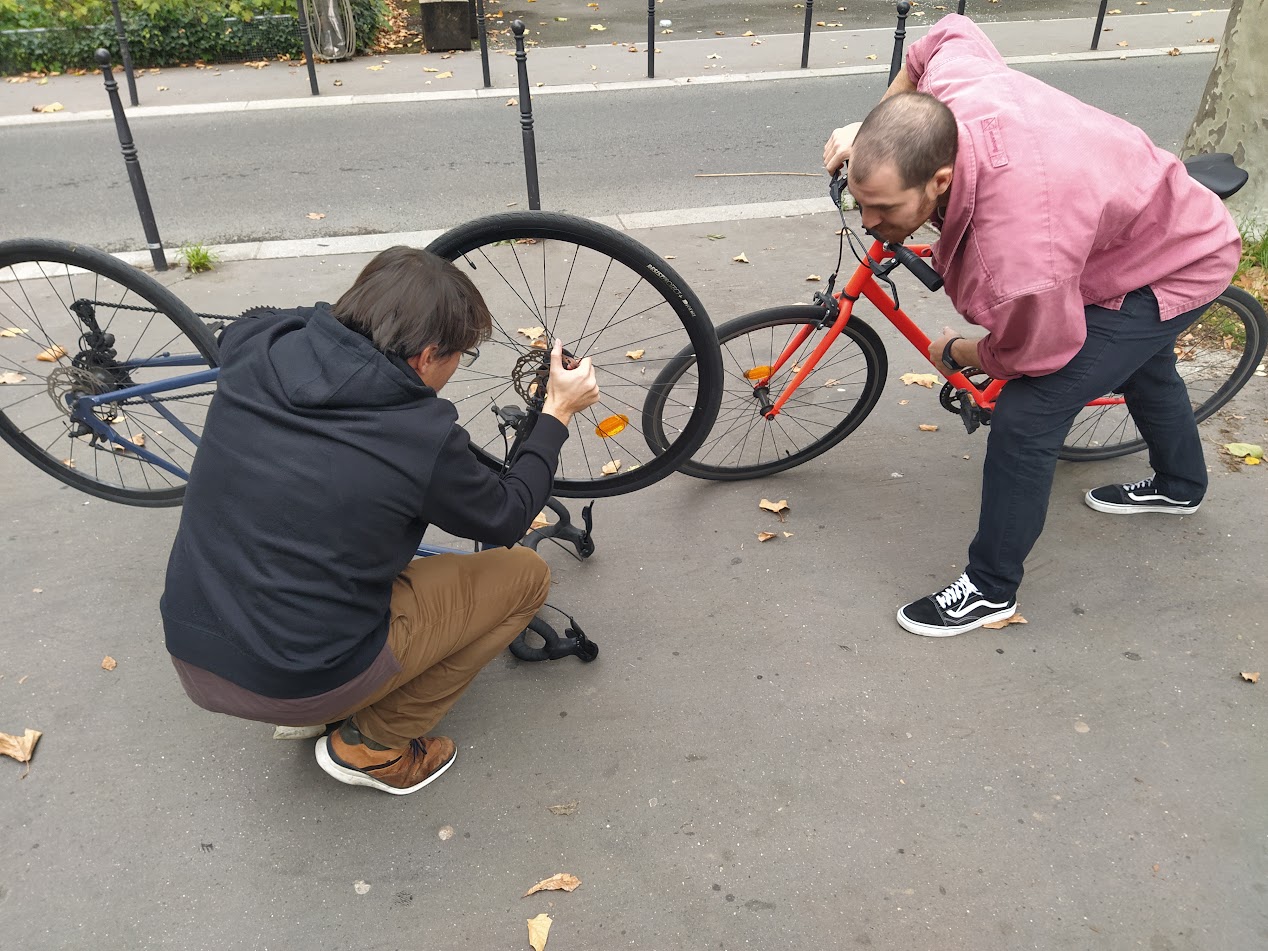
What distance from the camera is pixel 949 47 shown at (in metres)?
2.68

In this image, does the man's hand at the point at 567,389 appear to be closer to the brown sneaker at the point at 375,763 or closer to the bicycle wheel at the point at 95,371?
the brown sneaker at the point at 375,763

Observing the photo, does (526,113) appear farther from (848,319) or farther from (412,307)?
(412,307)

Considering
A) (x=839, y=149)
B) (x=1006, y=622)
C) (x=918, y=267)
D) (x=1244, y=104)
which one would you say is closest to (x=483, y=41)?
(x=1244, y=104)

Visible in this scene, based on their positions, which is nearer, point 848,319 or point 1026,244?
point 1026,244

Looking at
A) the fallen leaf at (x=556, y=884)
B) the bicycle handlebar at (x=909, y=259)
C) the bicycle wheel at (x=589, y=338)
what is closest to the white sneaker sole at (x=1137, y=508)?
the bicycle handlebar at (x=909, y=259)

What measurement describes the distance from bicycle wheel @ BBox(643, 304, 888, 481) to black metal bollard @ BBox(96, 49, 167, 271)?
12.2ft

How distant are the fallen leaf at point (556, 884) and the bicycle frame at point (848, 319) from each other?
1.89 metres

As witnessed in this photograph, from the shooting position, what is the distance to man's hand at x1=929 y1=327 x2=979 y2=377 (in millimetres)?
2873

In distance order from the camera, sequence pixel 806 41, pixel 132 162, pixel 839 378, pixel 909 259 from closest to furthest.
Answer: pixel 909 259, pixel 839 378, pixel 132 162, pixel 806 41

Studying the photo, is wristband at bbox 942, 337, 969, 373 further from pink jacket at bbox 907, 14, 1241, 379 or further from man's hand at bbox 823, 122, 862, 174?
man's hand at bbox 823, 122, 862, 174

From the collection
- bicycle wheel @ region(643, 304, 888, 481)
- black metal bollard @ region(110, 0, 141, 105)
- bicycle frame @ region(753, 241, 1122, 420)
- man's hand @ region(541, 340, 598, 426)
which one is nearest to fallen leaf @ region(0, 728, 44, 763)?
man's hand @ region(541, 340, 598, 426)

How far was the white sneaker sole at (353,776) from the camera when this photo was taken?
2.52m

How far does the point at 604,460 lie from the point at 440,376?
1854 millimetres

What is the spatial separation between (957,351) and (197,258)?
4647 mm
